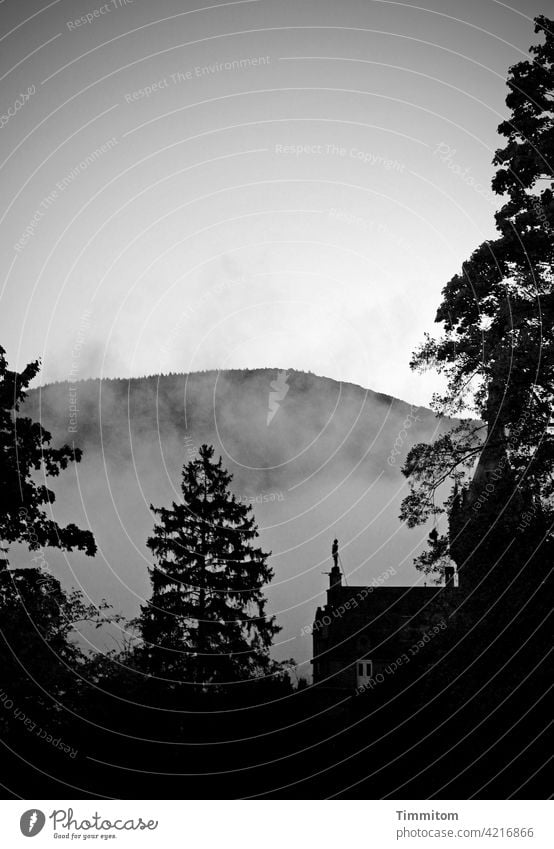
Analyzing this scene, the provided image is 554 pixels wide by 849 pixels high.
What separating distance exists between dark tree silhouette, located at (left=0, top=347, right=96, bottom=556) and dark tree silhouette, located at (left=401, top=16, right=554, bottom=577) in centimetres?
959

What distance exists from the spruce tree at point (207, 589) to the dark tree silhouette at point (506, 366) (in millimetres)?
18882

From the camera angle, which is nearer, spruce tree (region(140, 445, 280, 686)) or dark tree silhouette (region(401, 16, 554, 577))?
dark tree silhouette (region(401, 16, 554, 577))

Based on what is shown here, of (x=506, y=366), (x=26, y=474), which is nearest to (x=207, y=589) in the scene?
(x=26, y=474)

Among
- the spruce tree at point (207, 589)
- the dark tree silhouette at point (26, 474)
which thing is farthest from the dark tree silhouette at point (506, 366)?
the spruce tree at point (207, 589)

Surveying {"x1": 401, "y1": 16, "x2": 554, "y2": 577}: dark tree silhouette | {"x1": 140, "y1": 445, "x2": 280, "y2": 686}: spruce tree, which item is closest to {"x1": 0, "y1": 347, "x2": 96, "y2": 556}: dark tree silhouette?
{"x1": 401, "y1": 16, "x2": 554, "y2": 577}: dark tree silhouette

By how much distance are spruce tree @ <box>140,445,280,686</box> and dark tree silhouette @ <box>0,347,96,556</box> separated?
15.8 m

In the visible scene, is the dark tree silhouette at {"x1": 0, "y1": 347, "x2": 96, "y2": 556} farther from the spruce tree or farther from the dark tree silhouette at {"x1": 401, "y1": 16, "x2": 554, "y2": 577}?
the spruce tree

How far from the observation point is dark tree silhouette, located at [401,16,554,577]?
1930cm

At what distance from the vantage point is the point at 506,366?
63.5ft

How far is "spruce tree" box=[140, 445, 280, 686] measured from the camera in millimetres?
38312

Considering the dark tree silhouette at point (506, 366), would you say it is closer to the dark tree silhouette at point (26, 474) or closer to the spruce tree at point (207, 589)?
the dark tree silhouette at point (26, 474)

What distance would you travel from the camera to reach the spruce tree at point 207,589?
3831 cm

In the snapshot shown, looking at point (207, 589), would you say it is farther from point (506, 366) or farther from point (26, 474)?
point (506, 366)

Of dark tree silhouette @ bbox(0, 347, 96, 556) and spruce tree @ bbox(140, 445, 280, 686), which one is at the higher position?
spruce tree @ bbox(140, 445, 280, 686)
